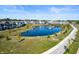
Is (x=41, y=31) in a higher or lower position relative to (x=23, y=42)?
higher

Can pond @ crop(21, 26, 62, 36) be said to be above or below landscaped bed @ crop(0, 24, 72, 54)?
above

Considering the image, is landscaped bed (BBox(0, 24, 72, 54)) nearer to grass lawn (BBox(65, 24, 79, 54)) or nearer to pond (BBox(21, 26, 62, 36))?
pond (BBox(21, 26, 62, 36))

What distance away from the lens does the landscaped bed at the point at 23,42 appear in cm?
210

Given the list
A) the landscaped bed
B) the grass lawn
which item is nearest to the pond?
the landscaped bed

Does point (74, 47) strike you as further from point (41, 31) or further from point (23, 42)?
point (23, 42)

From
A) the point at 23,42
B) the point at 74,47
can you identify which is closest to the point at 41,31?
the point at 23,42

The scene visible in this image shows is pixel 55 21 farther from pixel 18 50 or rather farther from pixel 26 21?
pixel 18 50

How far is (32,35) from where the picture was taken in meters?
2.14

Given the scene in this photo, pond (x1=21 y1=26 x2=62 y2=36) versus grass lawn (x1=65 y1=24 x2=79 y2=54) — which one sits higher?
pond (x1=21 y1=26 x2=62 y2=36)

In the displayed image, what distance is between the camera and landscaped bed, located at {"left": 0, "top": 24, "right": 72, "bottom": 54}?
2.10 m

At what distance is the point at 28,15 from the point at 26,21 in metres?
0.07

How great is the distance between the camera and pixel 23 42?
2109 mm

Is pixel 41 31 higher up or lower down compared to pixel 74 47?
higher up

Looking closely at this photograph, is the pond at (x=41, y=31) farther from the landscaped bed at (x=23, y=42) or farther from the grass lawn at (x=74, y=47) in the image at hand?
the grass lawn at (x=74, y=47)
